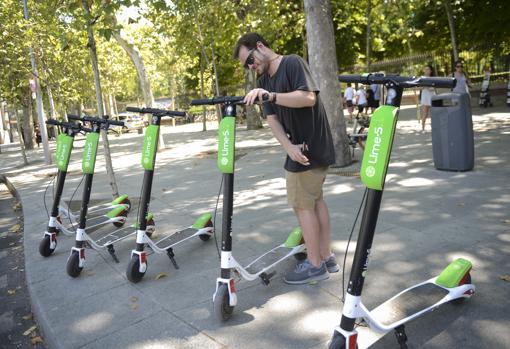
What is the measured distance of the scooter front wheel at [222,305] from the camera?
3242 mm

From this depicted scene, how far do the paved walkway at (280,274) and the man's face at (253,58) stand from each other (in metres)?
1.77

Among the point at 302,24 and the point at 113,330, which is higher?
the point at 302,24

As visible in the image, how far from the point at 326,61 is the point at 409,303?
6319 mm

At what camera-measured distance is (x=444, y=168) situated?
24.2 ft

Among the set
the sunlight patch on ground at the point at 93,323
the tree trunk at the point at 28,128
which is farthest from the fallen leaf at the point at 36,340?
the tree trunk at the point at 28,128

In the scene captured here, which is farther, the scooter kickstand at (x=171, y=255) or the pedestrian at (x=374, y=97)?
the pedestrian at (x=374, y=97)

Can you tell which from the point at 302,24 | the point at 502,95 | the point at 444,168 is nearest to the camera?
the point at 444,168

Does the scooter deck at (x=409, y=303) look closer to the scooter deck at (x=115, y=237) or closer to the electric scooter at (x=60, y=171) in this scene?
the scooter deck at (x=115, y=237)

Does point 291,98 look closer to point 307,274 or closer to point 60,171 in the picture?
point 307,274

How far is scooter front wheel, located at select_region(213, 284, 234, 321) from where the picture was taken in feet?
10.6

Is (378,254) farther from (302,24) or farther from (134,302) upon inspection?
(302,24)

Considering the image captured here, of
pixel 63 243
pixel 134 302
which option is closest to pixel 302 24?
pixel 63 243

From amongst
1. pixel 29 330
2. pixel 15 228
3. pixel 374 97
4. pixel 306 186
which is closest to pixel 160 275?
pixel 29 330

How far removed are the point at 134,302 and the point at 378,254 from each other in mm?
2174
